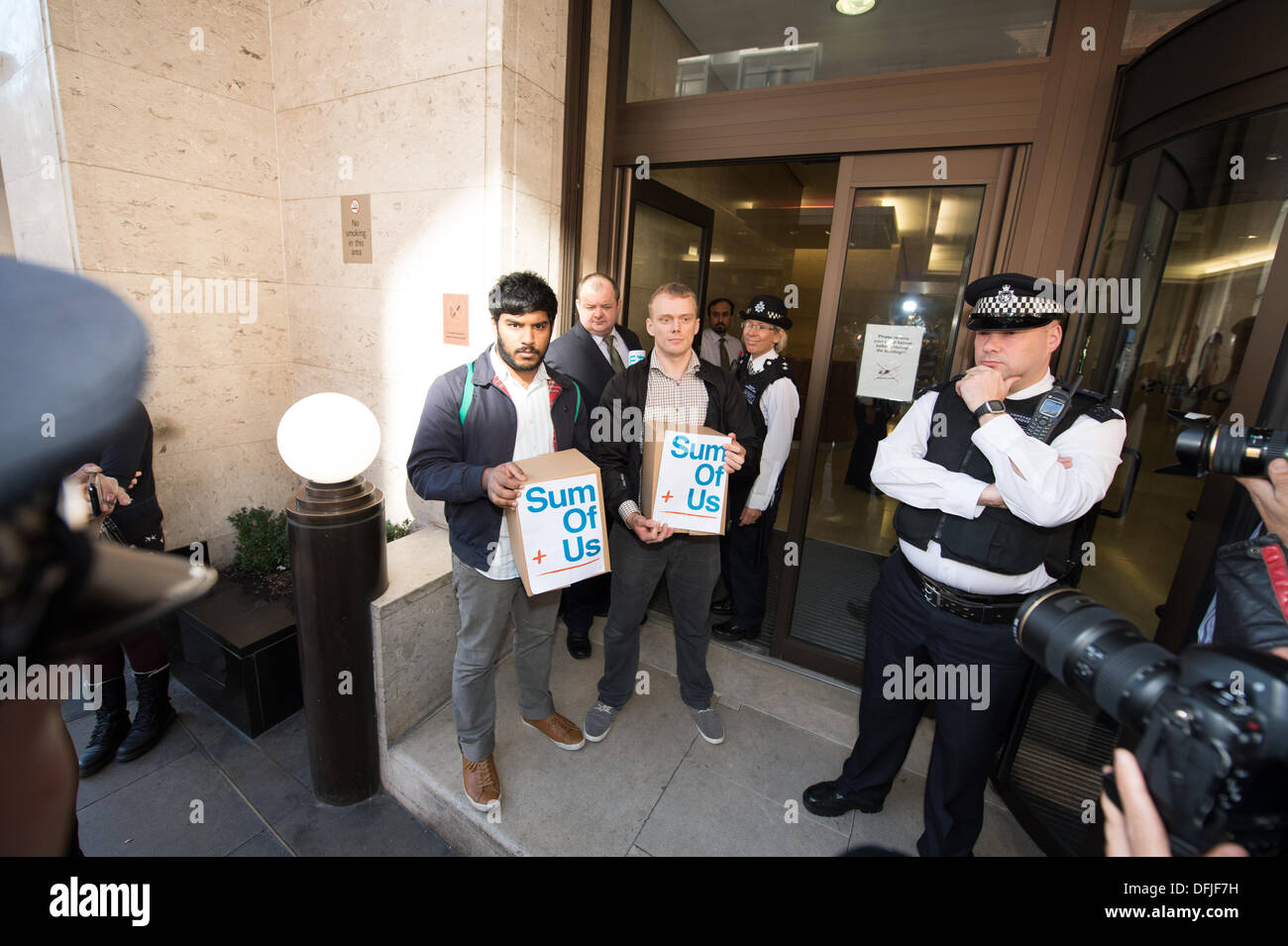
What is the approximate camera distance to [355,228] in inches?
129

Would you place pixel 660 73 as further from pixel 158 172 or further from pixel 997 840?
pixel 997 840

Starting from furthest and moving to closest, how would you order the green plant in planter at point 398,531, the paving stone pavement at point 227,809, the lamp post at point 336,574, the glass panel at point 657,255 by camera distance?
1. the glass panel at point 657,255
2. the green plant in planter at point 398,531
3. the paving stone pavement at point 227,809
4. the lamp post at point 336,574

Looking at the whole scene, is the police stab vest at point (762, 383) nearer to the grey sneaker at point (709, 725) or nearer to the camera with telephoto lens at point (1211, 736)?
the grey sneaker at point (709, 725)

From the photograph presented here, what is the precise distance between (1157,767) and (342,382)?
4018 millimetres

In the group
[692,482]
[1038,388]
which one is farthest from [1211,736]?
[692,482]

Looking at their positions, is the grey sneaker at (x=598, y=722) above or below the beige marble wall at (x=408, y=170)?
below

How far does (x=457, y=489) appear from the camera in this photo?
195cm

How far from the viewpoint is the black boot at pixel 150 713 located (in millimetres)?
2678

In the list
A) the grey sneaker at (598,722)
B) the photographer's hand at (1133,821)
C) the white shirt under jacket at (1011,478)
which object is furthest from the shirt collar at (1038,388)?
the grey sneaker at (598,722)

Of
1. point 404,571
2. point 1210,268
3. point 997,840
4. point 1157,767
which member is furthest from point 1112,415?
point 404,571

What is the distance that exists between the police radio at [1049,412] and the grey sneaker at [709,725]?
183 cm

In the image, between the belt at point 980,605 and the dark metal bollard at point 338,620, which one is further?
the dark metal bollard at point 338,620

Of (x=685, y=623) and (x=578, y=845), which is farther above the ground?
(x=685, y=623)
